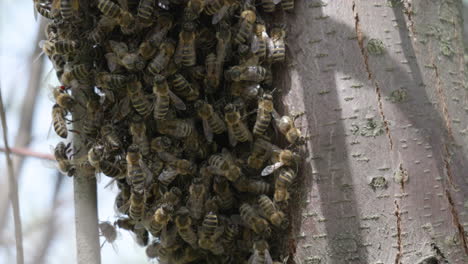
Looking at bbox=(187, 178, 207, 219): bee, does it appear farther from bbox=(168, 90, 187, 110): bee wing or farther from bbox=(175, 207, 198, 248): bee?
bbox=(168, 90, 187, 110): bee wing

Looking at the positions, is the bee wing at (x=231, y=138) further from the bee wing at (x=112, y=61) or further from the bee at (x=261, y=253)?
the bee wing at (x=112, y=61)

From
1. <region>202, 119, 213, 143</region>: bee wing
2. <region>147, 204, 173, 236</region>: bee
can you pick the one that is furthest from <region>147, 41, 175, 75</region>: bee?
<region>147, 204, 173, 236</region>: bee

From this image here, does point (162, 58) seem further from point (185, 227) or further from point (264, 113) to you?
point (185, 227)

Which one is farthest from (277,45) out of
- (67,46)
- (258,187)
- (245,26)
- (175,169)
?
(67,46)

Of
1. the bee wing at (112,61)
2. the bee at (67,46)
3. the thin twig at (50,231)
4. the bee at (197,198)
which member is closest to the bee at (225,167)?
the bee at (197,198)

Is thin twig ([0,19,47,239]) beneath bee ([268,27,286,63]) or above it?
beneath

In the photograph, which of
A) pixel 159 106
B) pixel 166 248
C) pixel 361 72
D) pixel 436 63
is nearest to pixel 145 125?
pixel 159 106

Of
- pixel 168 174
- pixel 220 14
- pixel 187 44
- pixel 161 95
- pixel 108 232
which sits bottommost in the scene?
pixel 108 232
